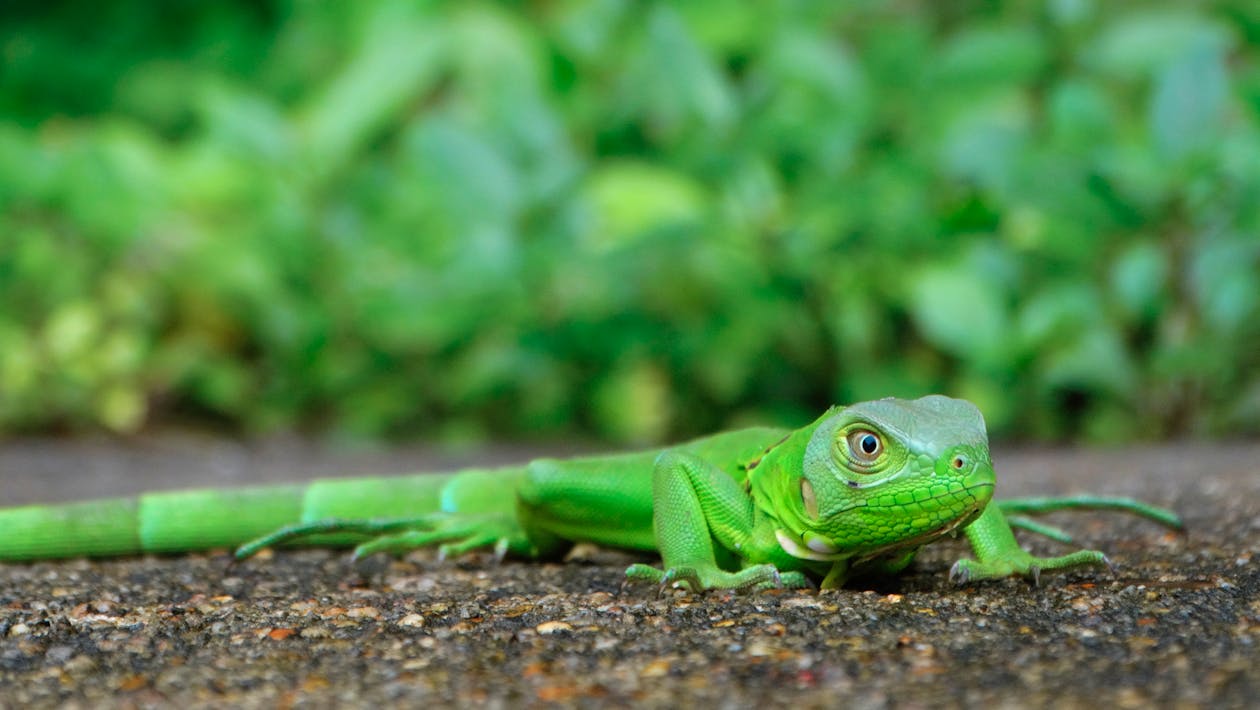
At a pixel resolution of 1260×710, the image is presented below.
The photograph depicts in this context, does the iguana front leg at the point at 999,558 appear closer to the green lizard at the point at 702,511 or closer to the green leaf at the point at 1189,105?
the green lizard at the point at 702,511

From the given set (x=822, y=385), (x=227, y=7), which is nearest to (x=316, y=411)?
(x=822, y=385)

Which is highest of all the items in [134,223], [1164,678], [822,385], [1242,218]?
[134,223]

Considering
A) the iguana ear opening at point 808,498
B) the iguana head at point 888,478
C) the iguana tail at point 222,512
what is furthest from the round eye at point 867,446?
the iguana tail at point 222,512

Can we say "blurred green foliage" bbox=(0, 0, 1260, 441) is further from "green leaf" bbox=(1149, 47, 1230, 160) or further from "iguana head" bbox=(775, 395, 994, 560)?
"iguana head" bbox=(775, 395, 994, 560)

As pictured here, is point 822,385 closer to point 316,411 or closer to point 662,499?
point 316,411

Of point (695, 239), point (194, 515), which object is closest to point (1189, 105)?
point (695, 239)

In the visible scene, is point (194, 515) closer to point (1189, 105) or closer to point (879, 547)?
point (879, 547)

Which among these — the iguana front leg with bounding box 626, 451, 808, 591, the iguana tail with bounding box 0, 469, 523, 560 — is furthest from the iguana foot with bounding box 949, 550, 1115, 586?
the iguana tail with bounding box 0, 469, 523, 560
